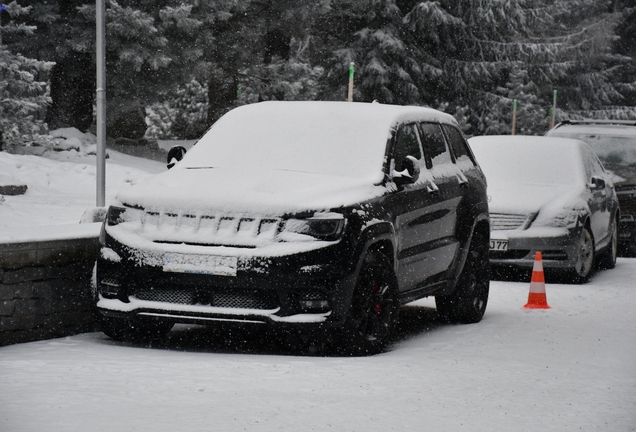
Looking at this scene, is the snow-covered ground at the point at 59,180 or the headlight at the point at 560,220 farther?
the snow-covered ground at the point at 59,180

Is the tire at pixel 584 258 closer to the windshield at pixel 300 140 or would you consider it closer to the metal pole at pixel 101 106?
the windshield at pixel 300 140

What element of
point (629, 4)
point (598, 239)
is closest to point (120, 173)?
point (598, 239)

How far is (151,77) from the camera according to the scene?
28844 mm

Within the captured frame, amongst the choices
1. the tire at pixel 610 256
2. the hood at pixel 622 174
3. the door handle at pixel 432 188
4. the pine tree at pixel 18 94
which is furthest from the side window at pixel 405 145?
the pine tree at pixel 18 94

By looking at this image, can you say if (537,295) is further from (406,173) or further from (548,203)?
(406,173)

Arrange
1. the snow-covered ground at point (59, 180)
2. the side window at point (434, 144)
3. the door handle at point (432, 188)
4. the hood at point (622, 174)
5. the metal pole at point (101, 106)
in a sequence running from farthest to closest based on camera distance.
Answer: the snow-covered ground at point (59, 180) < the metal pole at point (101, 106) < the hood at point (622, 174) < the side window at point (434, 144) < the door handle at point (432, 188)

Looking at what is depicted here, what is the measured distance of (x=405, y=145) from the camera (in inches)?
370

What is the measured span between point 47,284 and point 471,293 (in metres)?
3.69

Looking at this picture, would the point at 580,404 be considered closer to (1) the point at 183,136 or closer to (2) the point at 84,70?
(2) the point at 84,70

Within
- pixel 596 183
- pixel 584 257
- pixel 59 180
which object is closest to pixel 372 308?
pixel 584 257

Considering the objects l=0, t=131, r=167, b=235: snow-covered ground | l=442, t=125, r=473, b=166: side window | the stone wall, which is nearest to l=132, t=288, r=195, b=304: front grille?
the stone wall

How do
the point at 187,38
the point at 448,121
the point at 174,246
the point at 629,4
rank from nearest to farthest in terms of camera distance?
the point at 174,246, the point at 448,121, the point at 187,38, the point at 629,4

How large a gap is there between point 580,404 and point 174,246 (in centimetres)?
267

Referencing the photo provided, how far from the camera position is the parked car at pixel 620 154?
17594mm
